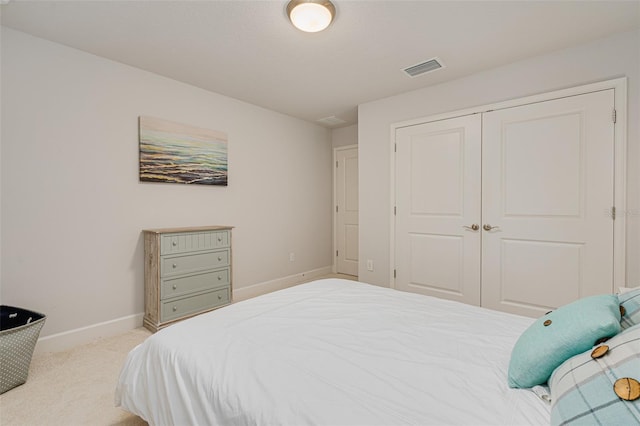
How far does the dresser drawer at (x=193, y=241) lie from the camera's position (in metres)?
2.75

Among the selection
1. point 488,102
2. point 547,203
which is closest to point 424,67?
point 488,102

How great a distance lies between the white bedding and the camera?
2.71 ft

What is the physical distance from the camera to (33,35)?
229 cm

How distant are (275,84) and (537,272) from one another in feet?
10.7

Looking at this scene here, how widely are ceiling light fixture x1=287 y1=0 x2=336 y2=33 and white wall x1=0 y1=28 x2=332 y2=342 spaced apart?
183 centimetres

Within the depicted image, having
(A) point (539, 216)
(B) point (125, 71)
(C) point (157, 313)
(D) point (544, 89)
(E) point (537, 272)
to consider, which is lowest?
(C) point (157, 313)

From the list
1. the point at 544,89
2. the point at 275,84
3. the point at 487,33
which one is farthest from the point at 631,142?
the point at 275,84

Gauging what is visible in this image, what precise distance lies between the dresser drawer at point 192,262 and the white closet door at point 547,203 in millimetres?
2780

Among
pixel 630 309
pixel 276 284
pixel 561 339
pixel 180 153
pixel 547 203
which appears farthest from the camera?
pixel 276 284

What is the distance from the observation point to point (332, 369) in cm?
100

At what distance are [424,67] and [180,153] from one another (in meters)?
2.68

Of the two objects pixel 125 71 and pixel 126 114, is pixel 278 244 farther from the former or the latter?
pixel 125 71

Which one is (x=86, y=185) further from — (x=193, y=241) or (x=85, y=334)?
(x=85, y=334)

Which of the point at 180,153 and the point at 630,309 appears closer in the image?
the point at 630,309
